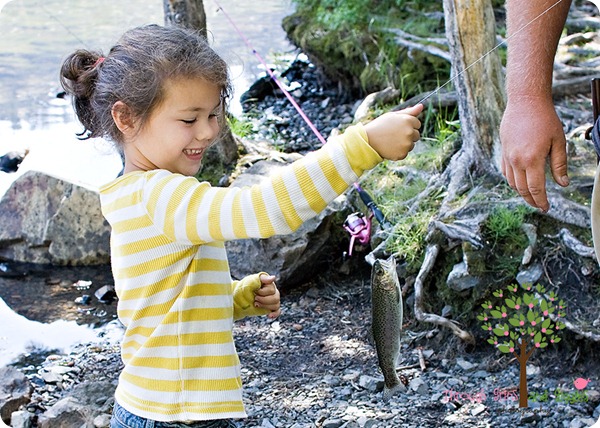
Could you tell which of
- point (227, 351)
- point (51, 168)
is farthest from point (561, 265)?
point (51, 168)

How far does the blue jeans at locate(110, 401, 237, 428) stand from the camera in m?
2.16

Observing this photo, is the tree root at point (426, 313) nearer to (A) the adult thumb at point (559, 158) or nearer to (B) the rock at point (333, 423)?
(B) the rock at point (333, 423)

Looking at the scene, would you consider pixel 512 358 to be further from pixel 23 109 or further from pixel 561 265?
pixel 23 109

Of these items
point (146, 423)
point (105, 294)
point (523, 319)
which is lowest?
point (105, 294)

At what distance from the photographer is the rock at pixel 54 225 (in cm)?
619

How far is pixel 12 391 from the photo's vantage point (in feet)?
14.5

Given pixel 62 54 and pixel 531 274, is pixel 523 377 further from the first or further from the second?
pixel 62 54

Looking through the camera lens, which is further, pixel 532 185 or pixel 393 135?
pixel 532 185

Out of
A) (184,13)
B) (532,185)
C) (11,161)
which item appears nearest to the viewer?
(532,185)

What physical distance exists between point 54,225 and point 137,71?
13.7 ft

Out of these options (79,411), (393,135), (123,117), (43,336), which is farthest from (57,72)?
(393,135)

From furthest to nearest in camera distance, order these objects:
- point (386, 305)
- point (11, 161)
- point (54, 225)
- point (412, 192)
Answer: point (11, 161) → point (54, 225) → point (412, 192) → point (386, 305)

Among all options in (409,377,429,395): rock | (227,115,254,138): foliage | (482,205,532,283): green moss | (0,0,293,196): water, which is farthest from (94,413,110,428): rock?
(227,115,254,138): foliage

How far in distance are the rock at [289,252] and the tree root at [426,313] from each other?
2.98 ft
